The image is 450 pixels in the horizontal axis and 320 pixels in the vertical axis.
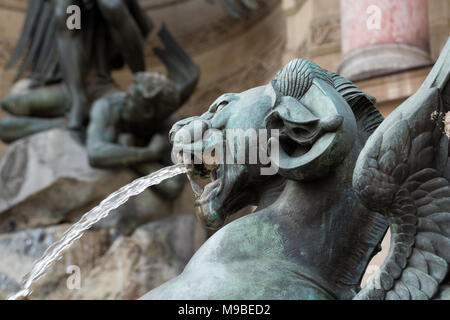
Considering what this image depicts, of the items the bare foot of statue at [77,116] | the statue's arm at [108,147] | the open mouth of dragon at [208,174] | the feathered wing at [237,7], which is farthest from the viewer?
the feathered wing at [237,7]

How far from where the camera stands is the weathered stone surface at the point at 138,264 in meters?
5.50

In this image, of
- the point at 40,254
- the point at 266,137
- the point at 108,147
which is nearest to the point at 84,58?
the point at 108,147

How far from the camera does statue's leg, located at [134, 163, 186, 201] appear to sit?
6.07 m

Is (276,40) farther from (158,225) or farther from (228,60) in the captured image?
(158,225)

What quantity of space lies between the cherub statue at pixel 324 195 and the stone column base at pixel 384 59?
118 inches

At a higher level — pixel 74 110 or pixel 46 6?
pixel 46 6

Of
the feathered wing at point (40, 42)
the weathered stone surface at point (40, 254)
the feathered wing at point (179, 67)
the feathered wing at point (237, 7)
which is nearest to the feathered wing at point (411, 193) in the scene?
the weathered stone surface at point (40, 254)

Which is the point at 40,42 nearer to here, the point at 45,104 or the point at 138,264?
the point at 45,104

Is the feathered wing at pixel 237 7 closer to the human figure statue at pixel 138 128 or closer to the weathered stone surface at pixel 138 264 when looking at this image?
the human figure statue at pixel 138 128

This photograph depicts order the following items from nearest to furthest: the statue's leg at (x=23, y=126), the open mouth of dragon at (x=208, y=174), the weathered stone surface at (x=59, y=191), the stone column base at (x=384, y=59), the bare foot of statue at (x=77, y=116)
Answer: the open mouth of dragon at (x=208, y=174), the stone column base at (x=384, y=59), the weathered stone surface at (x=59, y=191), the bare foot of statue at (x=77, y=116), the statue's leg at (x=23, y=126)

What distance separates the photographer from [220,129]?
1.96 meters

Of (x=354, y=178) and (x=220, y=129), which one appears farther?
(x=220, y=129)
